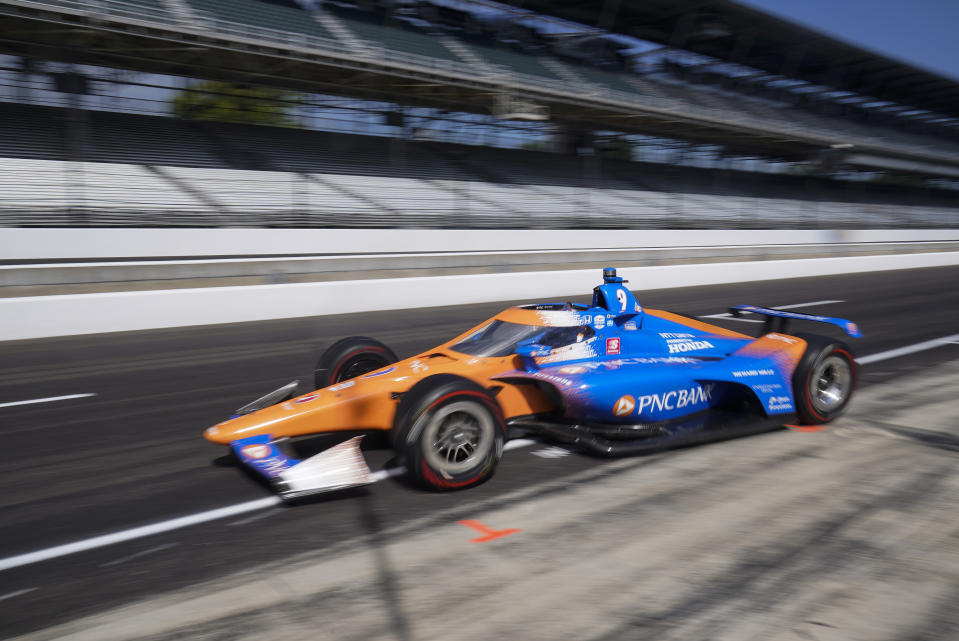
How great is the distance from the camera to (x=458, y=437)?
4.36 meters

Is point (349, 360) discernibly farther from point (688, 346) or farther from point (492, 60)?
point (492, 60)

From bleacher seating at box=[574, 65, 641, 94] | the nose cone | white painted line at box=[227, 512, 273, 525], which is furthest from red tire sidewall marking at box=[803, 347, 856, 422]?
bleacher seating at box=[574, 65, 641, 94]

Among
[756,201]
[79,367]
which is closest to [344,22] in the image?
[79,367]

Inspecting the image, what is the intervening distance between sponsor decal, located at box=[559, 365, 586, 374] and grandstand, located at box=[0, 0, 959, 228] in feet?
44.4

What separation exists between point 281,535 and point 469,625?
Result: 4.20 ft

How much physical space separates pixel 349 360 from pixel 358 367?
5.0 inches

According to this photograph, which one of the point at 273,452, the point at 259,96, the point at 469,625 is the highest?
the point at 259,96

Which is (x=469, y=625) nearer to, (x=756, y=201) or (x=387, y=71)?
(x=387, y=71)

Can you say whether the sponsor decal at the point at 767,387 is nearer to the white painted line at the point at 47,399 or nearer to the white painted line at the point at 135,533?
the white painted line at the point at 135,533

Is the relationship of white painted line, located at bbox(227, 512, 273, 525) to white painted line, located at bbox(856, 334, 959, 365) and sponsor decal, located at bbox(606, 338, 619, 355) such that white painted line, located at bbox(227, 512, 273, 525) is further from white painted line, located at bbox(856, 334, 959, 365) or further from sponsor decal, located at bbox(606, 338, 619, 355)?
white painted line, located at bbox(856, 334, 959, 365)

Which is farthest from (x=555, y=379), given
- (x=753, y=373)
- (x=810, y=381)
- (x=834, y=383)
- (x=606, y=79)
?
(x=606, y=79)

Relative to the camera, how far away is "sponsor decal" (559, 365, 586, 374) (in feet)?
16.2

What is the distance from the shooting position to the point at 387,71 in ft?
68.9

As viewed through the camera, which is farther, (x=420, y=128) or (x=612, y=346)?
(x=420, y=128)
